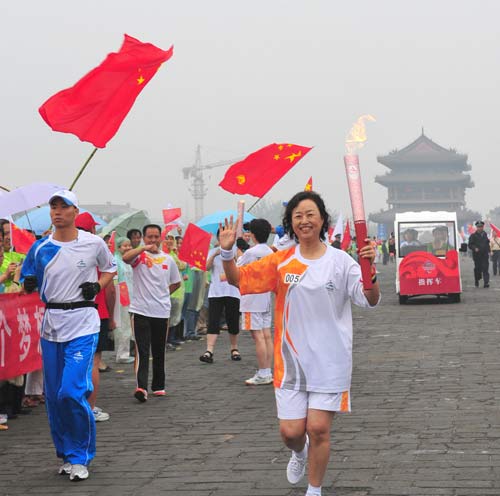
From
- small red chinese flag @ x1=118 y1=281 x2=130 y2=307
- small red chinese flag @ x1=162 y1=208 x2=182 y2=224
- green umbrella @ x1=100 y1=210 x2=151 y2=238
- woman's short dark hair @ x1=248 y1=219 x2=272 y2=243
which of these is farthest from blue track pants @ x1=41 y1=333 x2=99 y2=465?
small red chinese flag @ x1=162 y1=208 x2=182 y2=224

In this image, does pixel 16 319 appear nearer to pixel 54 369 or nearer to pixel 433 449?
pixel 54 369

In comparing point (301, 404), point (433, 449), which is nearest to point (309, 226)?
point (301, 404)

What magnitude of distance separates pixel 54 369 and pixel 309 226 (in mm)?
2067

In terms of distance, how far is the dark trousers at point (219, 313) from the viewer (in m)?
11.4

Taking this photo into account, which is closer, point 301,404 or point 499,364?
point 301,404

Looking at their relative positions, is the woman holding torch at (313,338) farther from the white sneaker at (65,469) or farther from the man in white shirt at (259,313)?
the man in white shirt at (259,313)

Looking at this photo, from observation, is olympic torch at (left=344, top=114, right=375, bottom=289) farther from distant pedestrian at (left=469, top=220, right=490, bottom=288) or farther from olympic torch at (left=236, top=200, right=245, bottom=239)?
distant pedestrian at (left=469, top=220, right=490, bottom=288)

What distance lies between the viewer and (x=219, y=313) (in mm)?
11453

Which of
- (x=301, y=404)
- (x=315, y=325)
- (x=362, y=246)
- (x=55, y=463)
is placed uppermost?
(x=362, y=246)

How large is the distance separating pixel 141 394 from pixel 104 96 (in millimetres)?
2607

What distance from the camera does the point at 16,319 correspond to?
830 cm

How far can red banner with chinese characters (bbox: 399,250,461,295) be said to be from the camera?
66.2ft

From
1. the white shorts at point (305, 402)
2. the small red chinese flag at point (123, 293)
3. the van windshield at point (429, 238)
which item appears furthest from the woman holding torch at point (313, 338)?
the van windshield at point (429, 238)

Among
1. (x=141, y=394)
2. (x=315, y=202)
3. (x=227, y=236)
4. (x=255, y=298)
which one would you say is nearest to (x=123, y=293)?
(x=255, y=298)
